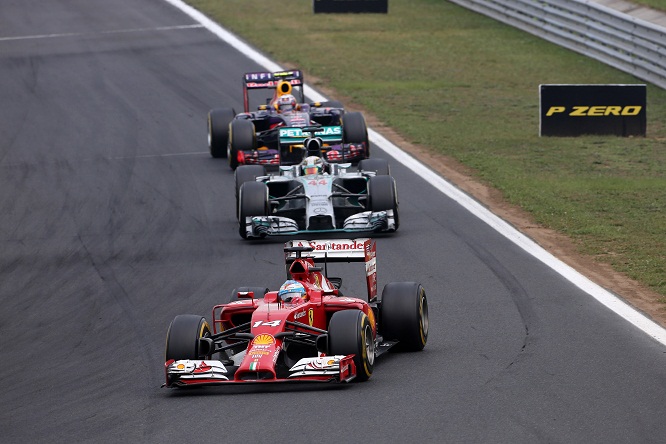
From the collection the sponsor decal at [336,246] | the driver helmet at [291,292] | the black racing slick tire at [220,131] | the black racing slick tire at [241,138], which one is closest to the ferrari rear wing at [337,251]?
the sponsor decal at [336,246]

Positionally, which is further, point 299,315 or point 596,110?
point 596,110

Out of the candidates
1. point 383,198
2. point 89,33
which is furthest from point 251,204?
point 89,33

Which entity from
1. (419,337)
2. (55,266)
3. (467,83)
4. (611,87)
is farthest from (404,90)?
(419,337)

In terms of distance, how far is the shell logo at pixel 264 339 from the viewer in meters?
12.3


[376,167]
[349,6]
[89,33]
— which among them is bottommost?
[376,167]

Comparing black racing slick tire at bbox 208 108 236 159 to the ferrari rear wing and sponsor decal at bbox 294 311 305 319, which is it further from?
sponsor decal at bbox 294 311 305 319

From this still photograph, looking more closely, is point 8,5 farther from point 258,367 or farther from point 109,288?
point 258,367

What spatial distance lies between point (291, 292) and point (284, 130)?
35.5ft

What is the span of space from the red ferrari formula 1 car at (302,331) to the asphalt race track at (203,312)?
0.67 ft

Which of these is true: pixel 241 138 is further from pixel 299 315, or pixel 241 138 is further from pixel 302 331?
pixel 302 331

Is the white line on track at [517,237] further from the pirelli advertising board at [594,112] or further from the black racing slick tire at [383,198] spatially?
the pirelli advertising board at [594,112]

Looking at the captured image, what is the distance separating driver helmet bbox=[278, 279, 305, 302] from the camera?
42.7 feet

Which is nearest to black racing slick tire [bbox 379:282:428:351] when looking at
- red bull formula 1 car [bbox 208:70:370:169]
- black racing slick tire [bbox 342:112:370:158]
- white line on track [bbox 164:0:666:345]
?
white line on track [bbox 164:0:666:345]

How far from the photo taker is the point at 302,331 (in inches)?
500
